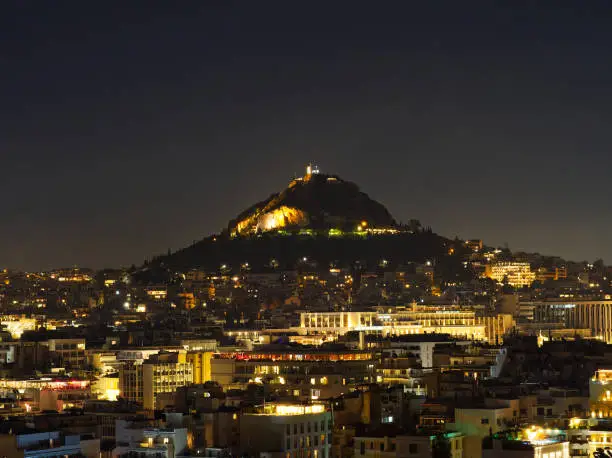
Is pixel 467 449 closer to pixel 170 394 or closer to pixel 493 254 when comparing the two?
pixel 170 394

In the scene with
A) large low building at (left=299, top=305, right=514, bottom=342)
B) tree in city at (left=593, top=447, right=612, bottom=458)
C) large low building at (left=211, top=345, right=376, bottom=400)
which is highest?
large low building at (left=299, top=305, right=514, bottom=342)

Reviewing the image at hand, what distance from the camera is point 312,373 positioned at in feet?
257

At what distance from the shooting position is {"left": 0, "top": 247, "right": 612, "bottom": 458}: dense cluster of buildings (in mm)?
54312

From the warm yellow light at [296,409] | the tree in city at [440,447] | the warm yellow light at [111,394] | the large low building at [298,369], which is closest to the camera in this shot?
the tree in city at [440,447]

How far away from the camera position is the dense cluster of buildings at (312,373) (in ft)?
178

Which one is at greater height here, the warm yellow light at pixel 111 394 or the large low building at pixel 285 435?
the warm yellow light at pixel 111 394

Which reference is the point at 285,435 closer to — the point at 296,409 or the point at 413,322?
the point at 296,409

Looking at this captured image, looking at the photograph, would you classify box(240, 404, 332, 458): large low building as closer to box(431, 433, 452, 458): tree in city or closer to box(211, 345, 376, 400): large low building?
box(431, 433, 452, 458): tree in city

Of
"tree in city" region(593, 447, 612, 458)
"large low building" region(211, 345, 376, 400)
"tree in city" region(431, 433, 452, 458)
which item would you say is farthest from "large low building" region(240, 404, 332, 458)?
"large low building" region(211, 345, 376, 400)

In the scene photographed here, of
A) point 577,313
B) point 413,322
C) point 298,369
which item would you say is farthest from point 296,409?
point 577,313

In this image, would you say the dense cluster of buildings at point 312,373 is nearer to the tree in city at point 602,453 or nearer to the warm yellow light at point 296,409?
the warm yellow light at point 296,409

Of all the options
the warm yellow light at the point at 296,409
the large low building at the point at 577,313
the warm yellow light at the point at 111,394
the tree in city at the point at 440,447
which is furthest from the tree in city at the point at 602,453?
the large low building at the point at 577,313

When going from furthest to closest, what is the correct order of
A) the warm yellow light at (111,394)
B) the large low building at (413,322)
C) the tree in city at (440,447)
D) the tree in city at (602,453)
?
the large low building at (413,322)
the warm yellow light at (111,394)
the tree in city at (440,447)
the tree in city at (602,453)

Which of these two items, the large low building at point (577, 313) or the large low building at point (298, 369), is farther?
the large low building at point (577, 313)
